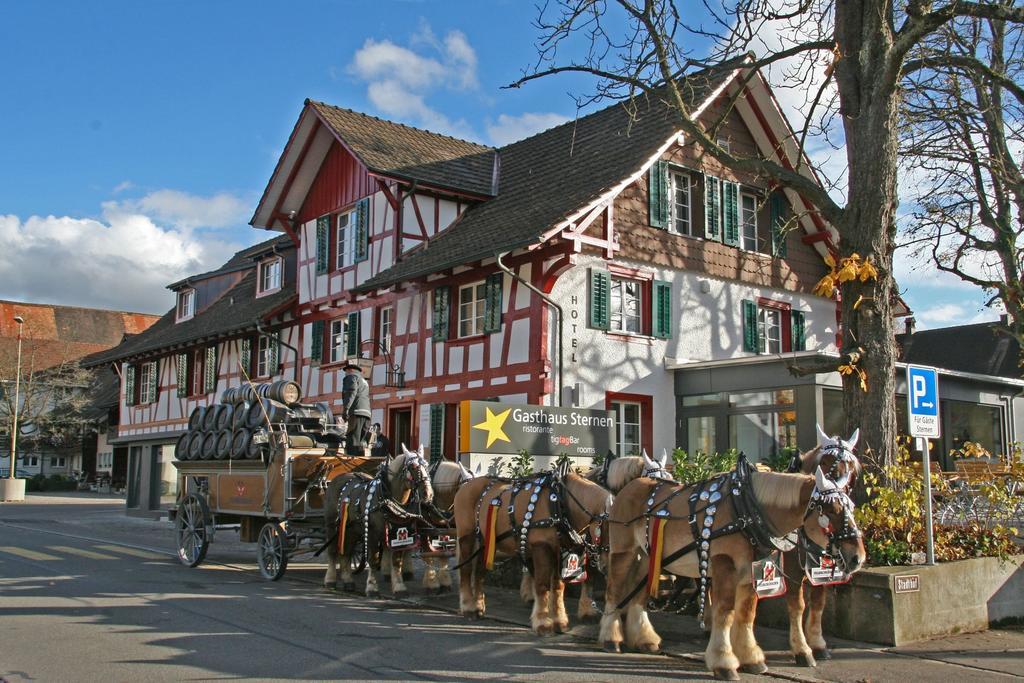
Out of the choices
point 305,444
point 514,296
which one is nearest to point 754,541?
point 305,444

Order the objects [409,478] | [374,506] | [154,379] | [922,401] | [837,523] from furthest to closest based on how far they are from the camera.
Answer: [154,379], [374,506], [409,478], [922,401], [837,523]

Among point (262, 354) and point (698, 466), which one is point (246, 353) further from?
point (698, 466)

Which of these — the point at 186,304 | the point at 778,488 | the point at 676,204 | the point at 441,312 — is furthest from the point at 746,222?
the point at 186,304

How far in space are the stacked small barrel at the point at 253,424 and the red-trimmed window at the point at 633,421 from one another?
574 centimetres

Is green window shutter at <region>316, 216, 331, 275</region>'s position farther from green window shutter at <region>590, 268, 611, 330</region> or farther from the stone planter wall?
the stone planter wall

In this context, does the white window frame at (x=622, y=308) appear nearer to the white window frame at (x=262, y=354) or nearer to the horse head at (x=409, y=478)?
the horse head at (x=409, y=478)

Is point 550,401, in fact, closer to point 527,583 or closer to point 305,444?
point 305,444

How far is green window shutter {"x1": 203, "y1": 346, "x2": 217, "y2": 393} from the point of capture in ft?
95.5

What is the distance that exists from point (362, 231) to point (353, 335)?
2327 millimetres

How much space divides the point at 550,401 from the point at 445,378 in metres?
2.99

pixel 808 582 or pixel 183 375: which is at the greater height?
pixel 183 375

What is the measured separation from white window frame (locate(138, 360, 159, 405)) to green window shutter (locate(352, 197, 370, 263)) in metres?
14.1

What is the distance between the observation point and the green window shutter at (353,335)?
22.2 meters

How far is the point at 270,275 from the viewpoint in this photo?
28281 mm
